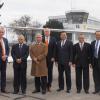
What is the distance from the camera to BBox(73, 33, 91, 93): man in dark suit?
9.69 m

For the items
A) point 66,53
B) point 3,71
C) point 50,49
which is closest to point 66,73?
point 66,53

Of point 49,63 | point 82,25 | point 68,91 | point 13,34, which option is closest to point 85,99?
point 68,91

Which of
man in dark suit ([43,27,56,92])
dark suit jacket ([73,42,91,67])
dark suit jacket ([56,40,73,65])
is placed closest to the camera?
dark suit jacket ([73,42,91,67])

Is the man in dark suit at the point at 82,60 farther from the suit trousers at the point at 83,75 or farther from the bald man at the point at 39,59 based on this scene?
the bald man at the point at 39,59

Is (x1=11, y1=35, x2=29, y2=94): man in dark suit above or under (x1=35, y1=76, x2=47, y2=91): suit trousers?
above

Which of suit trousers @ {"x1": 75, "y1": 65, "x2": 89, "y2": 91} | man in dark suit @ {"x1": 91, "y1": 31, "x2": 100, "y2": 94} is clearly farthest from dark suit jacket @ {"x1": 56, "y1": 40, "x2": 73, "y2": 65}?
man in dark suit @ {"x1": 91, "y1": 31, "x2": 100, "y2": 94}

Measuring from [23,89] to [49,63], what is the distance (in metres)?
1.14

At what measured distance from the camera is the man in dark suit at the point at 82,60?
9688 mm

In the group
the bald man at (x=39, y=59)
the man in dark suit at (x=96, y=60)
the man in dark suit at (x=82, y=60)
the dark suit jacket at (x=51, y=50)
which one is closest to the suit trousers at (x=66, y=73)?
the man in dark suit at (x=82, y=60)

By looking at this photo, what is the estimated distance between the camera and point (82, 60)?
9.67 metres

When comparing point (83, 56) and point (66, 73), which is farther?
point (66, 73)

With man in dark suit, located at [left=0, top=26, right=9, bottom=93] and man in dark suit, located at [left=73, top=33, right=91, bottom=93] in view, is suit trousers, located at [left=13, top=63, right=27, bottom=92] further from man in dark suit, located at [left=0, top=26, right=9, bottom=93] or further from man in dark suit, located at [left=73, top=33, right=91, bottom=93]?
man in dark suit, located at [left=73, top=33, right=91, bottom=93]

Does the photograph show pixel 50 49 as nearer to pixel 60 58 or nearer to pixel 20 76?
pixel 60 58

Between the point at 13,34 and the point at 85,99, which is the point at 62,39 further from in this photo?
the point at 13,34
